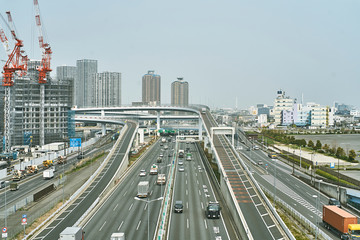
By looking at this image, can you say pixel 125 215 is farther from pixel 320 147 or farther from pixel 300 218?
pixel 320 147

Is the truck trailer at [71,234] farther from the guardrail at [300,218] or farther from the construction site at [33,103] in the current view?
the construction site at [33,103]

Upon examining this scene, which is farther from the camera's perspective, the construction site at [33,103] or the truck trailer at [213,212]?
the construction site at [33,103]

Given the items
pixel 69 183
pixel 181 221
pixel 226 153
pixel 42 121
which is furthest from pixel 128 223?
pixel 42 121

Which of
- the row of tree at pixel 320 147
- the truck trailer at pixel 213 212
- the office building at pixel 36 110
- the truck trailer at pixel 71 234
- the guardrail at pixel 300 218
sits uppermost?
the office building at pixel 36 110

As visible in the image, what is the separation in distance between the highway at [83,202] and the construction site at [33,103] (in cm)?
4337

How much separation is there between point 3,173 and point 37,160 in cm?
1267

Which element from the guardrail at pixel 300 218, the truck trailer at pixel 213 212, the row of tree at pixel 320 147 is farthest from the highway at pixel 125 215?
the row of tree at pixel 320 147

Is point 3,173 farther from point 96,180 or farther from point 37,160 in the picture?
point 96,180

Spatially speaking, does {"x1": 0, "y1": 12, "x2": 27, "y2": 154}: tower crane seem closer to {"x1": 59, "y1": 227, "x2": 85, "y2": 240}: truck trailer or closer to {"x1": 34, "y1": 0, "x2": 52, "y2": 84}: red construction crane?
{"x1": 34, "y1": 0, "x2": 52, "y2": 84}: red construction crane

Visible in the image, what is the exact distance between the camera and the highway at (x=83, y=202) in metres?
32.2

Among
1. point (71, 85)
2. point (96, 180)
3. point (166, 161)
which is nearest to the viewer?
point (96, 180)

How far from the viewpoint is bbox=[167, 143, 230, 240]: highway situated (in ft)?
103

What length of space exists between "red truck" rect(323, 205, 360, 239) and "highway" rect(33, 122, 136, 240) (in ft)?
92.9

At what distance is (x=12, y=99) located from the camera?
9931cm
